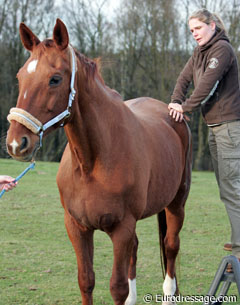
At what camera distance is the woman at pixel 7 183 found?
292 centimetres

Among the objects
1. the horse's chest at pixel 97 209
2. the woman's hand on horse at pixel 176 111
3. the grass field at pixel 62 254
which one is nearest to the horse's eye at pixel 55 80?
the horse's chest at pixel 97 209

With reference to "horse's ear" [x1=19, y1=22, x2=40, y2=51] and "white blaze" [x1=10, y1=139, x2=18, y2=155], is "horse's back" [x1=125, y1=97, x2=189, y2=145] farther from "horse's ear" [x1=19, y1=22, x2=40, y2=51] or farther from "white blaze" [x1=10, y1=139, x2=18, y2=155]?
"white blaze" [x1=10, y1=139, x2=18, y2=155]

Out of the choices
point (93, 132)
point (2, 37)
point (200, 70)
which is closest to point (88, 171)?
point (93, 132)

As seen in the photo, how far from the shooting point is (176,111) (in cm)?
400

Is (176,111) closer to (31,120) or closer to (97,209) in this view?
(97,209)

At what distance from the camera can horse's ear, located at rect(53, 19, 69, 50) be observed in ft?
7.78

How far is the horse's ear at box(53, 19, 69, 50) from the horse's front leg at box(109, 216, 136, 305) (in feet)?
4.08

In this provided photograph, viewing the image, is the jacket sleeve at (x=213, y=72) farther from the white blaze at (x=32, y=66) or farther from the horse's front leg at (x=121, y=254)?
the white blaze at (x=32, y=66)

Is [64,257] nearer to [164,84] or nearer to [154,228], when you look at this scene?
[154,228]

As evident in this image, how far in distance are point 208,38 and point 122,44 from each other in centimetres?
2056

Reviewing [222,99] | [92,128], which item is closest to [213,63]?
[222,99]

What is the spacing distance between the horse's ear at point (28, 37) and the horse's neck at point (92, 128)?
1.35ft

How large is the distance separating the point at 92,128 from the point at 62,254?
2735 millimetres

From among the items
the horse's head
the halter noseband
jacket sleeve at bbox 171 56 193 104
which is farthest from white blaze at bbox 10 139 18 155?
jacket sleeve at bbox 171 56 193 104
